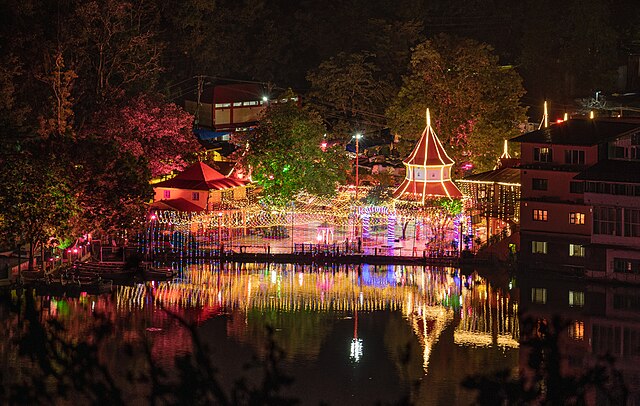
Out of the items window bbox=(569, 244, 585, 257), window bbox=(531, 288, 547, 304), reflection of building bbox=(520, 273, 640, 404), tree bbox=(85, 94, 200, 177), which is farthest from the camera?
tree bbox=(85, 94, 200, 177)

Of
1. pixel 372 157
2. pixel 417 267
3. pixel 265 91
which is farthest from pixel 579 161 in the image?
pixel 265 91

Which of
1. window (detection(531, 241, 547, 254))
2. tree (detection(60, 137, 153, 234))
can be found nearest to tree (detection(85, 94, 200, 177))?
tree (detection(60, 137, 153, 234))

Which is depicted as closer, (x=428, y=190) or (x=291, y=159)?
(x=428, y=190)

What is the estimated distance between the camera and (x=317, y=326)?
200 ft

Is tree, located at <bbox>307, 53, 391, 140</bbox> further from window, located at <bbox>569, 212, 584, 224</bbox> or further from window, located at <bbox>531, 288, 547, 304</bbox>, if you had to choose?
window, located at <bbox>531, 288, 547, 304</bbox>

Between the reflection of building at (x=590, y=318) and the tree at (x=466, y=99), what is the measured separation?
16938mm

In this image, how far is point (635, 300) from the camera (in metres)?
64.7

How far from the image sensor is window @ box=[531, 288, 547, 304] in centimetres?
6522

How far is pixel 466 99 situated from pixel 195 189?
17.5 m

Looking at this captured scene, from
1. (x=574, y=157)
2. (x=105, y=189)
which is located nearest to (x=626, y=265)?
(x=574, y=157)

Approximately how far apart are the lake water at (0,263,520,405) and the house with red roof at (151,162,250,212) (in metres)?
7.74

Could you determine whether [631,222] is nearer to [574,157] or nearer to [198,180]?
[574,157]

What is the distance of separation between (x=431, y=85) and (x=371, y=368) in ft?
114

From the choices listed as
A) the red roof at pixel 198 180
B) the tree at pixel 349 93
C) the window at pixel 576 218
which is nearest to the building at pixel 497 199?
the window at pixel 576 218
